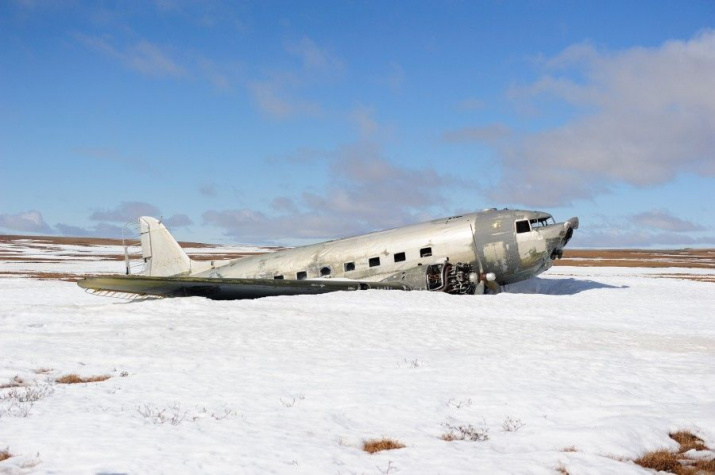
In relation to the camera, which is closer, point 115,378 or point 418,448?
point 418,448

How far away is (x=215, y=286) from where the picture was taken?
25.0 m

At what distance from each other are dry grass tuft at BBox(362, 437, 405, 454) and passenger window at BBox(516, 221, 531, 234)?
65.0 feet

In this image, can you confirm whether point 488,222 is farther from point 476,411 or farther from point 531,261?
point 476,411

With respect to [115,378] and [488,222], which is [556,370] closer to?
[115,378]

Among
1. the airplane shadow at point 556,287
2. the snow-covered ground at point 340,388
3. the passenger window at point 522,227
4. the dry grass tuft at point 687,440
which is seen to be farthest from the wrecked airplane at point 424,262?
the dry grass tuft at point 687,440

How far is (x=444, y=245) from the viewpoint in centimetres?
2631

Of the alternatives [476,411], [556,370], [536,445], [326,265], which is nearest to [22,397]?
[476,411]

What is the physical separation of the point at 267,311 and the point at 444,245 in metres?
10.1

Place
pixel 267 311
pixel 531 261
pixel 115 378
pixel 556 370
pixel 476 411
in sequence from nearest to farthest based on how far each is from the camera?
1. pixel 476 411
2. pixel 115 378
3. pixel 556 370
4. pixel 267 311
5. pixel 531 261

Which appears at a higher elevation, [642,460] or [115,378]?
[115,378]

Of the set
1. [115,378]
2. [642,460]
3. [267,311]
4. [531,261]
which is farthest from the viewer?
[531,261]

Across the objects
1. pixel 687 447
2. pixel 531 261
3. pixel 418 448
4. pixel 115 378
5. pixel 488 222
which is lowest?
pixel 687 447

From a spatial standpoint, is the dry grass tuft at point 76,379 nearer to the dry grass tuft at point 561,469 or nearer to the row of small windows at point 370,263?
the dry grass tuft at point 561,469

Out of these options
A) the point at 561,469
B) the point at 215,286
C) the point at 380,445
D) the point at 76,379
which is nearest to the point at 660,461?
the point at 561,469
